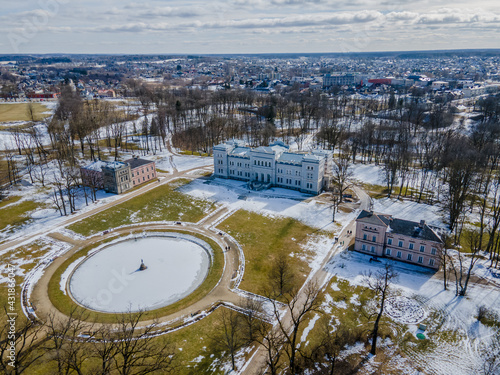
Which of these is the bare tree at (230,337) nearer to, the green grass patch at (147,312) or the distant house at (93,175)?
the green grass patch at (147,312)

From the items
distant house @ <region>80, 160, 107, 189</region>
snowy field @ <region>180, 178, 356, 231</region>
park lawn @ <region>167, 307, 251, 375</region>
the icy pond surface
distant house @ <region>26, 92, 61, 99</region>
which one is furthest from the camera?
distant house @ <region>26, 92, 61, 99</region>

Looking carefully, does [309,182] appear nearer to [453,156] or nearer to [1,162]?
[453,156]

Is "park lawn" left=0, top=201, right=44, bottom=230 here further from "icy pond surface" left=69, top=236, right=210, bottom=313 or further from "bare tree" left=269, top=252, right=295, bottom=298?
"bare tree" left=269, top=252, right=295, bottom=298

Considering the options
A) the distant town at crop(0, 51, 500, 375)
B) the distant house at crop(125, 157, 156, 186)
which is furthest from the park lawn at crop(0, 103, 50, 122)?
the distant house at crop(125, 157, 156, 186)

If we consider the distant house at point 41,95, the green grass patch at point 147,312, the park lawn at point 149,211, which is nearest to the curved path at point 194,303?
the green grass patch at point 147,312

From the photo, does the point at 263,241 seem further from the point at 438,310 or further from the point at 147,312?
the point at 438,310

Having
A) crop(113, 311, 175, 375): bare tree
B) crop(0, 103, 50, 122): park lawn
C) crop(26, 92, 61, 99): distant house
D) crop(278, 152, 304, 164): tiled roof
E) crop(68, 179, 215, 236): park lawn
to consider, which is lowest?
crop(113, 311, 175, 375): bare tree
